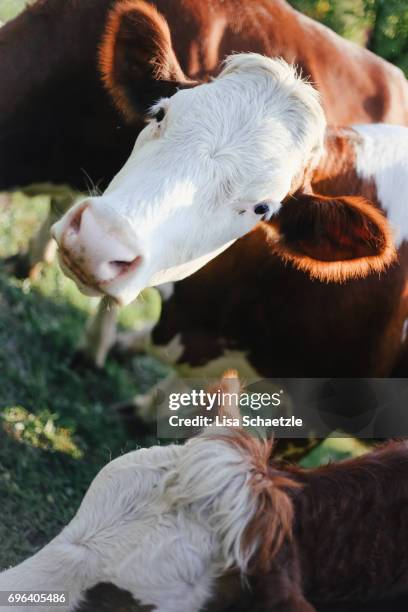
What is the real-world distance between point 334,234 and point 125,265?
106 cm

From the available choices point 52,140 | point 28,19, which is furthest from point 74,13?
point 52,140

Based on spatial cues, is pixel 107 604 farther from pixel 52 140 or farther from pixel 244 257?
pixel 52 140

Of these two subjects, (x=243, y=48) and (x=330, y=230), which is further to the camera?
Answer: (x=243, y=48)

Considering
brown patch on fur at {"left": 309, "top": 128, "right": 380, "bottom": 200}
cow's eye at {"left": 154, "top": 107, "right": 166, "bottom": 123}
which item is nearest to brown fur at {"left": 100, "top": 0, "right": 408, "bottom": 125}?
cow's eye at {"left": 154, "top": 107, "right": 166, "bottom": 123}

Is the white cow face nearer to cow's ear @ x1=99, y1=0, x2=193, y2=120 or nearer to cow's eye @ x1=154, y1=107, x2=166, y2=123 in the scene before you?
cow's eye @ x1=154, y1=107, x2=166, y2=123

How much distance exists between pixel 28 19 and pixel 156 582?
3113mm

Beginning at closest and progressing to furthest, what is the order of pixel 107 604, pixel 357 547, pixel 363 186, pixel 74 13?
1. pixel 107 604
2. pixel 357 547
3. pixel 363 186
4. pixel 74 13

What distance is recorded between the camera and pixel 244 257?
410cm

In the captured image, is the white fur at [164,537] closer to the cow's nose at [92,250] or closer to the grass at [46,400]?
the cow's nose at [92,250]

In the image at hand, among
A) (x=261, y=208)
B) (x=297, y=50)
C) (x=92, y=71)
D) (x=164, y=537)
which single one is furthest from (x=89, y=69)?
(x=164, y=537)

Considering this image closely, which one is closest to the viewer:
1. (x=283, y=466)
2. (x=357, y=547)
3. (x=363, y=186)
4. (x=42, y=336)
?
(x=357, y=547)

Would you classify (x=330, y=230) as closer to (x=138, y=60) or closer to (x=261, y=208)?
(x=261, y=208)

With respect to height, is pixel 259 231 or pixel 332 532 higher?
pixel 259 231

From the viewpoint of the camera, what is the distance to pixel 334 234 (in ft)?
11.8
